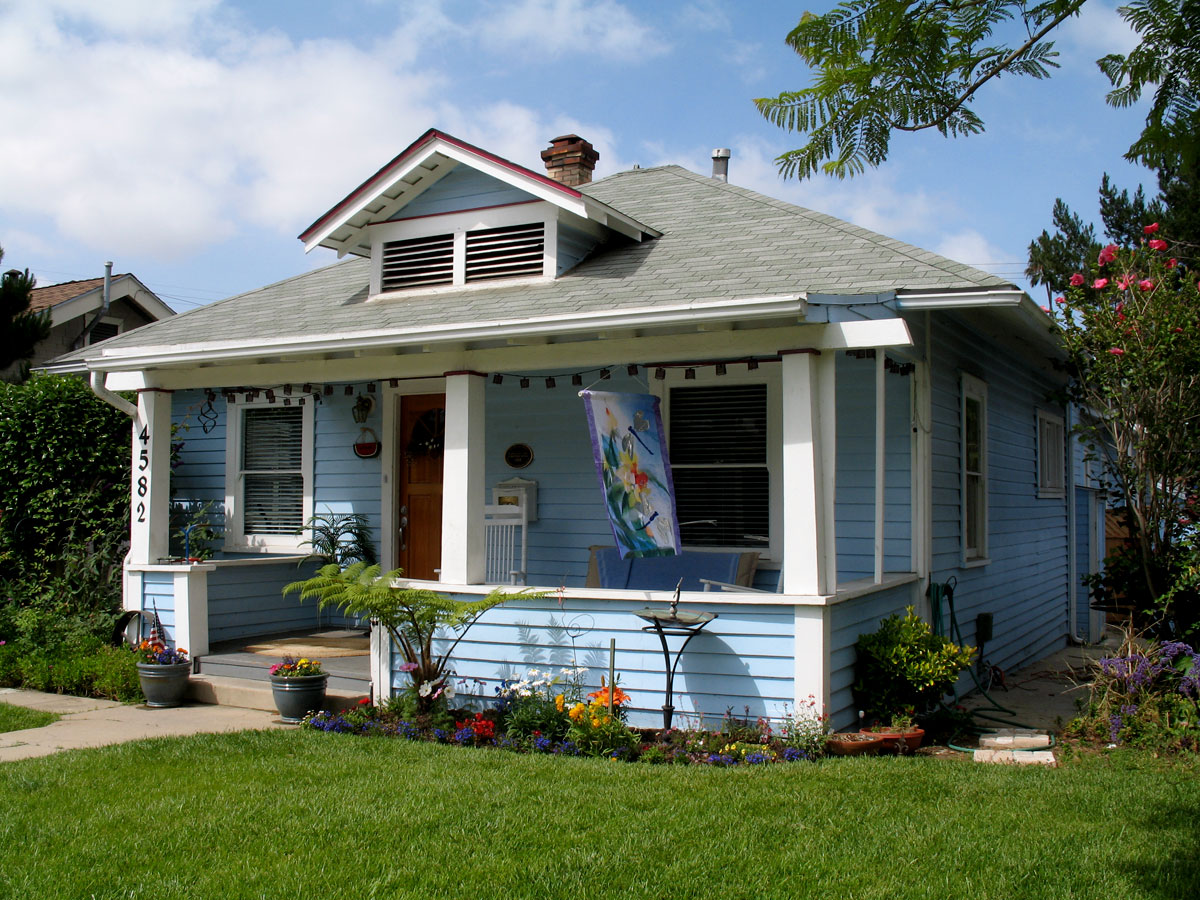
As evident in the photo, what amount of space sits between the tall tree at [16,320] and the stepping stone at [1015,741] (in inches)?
410

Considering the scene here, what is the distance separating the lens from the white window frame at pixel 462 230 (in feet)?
28.3

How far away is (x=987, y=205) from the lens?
361 centimetres

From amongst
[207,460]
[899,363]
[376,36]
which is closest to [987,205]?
[376,36]

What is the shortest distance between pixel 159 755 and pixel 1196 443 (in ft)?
23.9

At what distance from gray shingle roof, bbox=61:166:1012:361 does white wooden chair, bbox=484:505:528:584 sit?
75.1 inches

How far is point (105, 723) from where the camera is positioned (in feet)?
24.7

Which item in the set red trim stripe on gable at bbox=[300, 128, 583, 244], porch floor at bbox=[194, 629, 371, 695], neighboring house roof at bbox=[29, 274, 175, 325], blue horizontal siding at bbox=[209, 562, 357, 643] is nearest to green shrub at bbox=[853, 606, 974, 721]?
porch floor at bbox=[194, 629, 371, 695]

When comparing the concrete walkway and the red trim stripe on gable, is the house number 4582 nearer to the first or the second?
the concrete walkway

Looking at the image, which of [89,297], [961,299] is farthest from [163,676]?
[89,297]

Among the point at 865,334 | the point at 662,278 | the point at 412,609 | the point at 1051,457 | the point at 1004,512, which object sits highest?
the point at 662,278

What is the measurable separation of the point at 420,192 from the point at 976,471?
5534 millimetres

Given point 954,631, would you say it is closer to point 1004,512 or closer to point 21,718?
point 1004,512

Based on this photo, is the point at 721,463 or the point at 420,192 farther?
the point at 420,192

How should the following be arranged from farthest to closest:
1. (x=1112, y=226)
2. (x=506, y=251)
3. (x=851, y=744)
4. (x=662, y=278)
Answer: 1. (x=1112, y=226)
2. (x=506, y=251)
3. (x=662, y=278)
4. (x=851, y=744)
